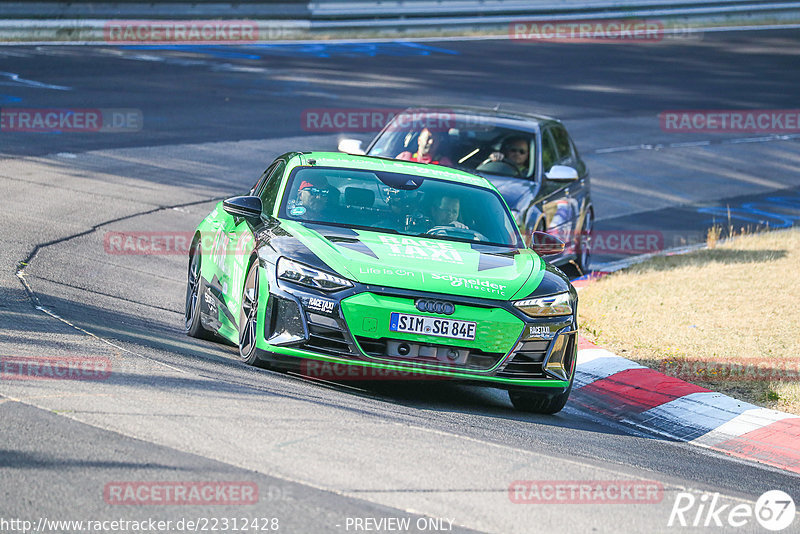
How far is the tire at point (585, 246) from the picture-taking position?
554 inches

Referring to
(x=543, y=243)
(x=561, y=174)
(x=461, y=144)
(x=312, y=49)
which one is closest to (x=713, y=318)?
(x=561, y=174)

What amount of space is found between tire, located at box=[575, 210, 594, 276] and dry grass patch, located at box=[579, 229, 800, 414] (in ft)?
1.64

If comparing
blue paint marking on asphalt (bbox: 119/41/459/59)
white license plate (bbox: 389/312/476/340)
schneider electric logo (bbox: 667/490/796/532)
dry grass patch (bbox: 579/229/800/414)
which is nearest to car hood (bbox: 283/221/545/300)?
white license plate (bbox: 389/312/476/340)

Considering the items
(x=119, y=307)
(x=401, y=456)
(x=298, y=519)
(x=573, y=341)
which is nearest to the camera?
(x=298, y=519)

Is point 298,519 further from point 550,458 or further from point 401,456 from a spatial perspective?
point 550,458

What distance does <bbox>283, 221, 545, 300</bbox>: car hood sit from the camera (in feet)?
24.2

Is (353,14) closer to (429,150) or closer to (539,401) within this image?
(429,150)

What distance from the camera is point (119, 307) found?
9.63 meters

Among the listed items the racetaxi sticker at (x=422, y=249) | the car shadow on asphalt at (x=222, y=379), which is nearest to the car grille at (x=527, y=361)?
the car shadow on asphalt at (x=222, y=379)

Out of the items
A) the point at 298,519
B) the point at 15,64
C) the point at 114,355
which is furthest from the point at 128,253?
the point at 15,64

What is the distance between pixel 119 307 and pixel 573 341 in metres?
3.80

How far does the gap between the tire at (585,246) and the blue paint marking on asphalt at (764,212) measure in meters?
4.32

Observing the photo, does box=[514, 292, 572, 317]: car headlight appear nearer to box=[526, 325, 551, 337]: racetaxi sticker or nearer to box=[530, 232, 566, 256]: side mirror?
box=[526, 325, 551, 337]: racetaxi sticker

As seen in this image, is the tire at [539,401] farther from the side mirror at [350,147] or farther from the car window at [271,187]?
the side mirror at [350,147]
